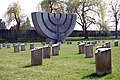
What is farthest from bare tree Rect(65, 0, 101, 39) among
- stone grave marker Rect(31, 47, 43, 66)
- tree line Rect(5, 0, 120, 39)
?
stone grave marker Rect(31, 47, 43, 66)

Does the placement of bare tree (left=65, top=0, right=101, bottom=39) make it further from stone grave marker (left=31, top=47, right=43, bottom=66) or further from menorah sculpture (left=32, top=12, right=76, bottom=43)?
stone grave marker (left=31, top=47, right=43, bottom=66)

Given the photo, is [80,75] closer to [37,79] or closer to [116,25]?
[37,79]

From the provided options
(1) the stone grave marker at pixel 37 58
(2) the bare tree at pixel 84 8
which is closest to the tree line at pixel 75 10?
(2) the bare tree at pixel 84 8

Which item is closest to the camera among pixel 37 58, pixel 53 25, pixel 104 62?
pixel 104 62

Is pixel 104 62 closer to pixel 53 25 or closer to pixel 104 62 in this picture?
pixel 104 62

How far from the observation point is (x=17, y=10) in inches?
2087

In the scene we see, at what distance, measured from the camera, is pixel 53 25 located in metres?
36.7

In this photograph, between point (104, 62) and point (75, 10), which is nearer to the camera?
point (104, 62)

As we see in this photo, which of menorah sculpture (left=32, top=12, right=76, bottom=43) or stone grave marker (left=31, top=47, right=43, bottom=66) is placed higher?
menorah sculpture (left=32, top=12, right=76, bottom=43)

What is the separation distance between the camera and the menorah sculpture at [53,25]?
34.4 metres

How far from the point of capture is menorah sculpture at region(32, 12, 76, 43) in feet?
113

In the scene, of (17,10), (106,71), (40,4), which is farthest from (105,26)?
(106,71)

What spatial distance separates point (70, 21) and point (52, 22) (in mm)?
3175

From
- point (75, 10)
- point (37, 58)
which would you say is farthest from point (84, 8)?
point (37, 58)
